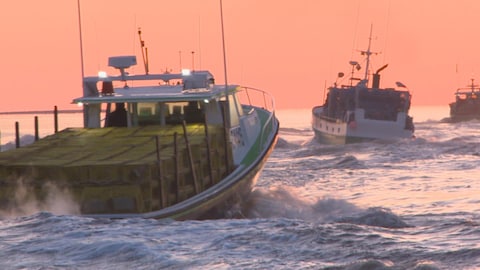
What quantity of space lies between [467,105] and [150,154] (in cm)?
14613

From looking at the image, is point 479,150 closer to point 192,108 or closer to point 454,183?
point 454,183

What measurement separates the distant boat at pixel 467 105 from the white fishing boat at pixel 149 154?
441ft

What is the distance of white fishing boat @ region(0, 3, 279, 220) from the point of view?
19.0 metres

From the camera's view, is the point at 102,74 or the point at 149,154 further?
the point at 102,74

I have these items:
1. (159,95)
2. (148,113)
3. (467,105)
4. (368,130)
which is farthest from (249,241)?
(467,105)

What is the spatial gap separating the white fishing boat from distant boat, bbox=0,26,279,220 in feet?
0.07

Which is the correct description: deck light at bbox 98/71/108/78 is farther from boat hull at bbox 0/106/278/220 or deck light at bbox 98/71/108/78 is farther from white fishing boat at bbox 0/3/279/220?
boat hull at bbox 0/106/278/220

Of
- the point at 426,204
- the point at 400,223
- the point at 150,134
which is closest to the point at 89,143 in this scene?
the point at 150,134

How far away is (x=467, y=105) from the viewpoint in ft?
528

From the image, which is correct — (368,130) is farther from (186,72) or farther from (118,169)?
(118,169)

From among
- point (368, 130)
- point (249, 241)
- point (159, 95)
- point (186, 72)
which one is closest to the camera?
point (249, 241)

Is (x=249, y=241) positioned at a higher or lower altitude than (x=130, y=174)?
lower

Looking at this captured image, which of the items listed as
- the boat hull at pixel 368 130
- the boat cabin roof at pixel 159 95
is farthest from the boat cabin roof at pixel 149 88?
the boat hull at pixel 368 130

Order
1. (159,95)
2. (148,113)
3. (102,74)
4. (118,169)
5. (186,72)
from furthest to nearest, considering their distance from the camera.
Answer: (102,74), (186,72), (148,113), (159,95), (118,169)
